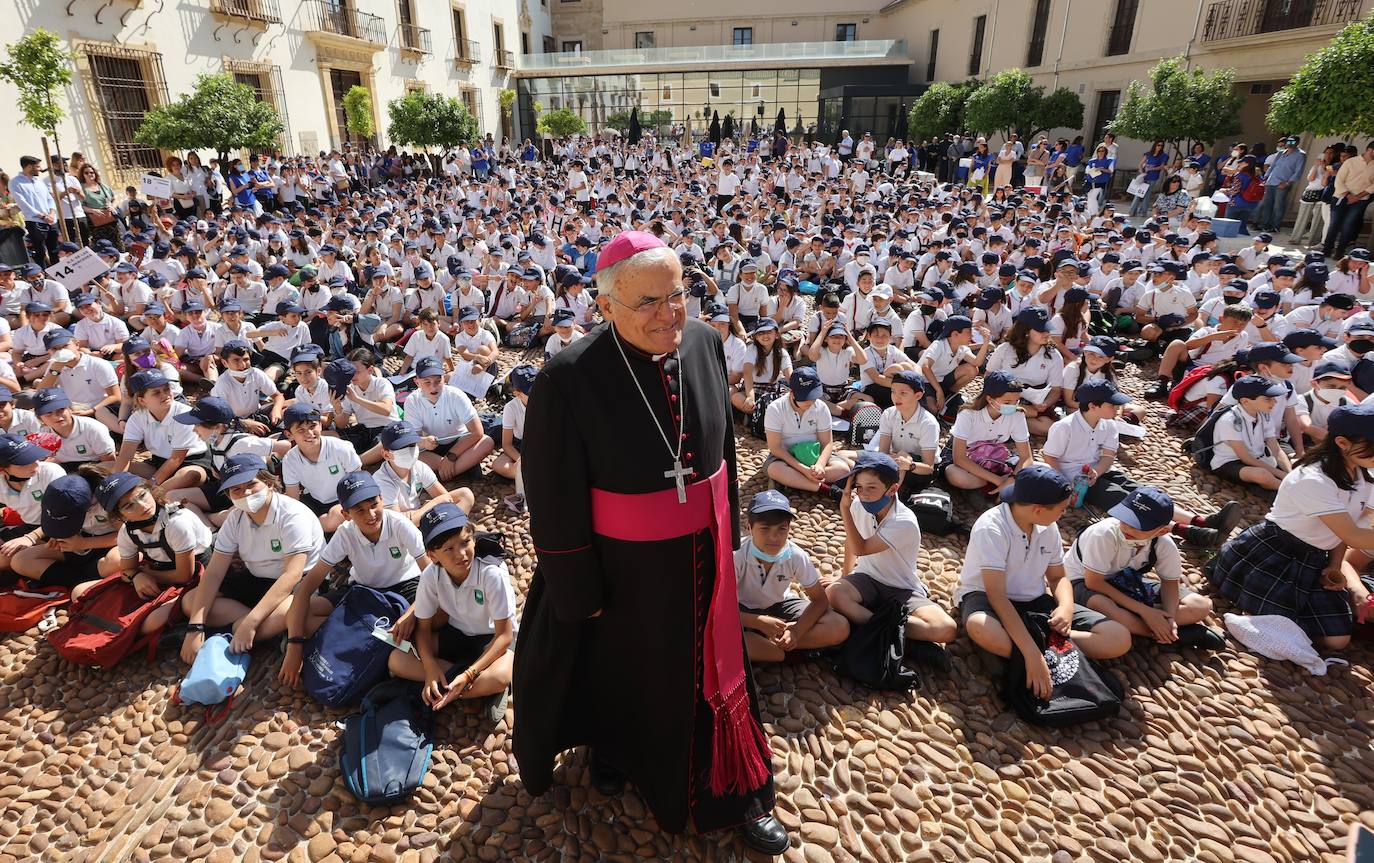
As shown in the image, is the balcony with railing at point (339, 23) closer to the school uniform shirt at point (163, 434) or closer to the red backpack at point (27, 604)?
the school uniform shirt at point (163, 434)

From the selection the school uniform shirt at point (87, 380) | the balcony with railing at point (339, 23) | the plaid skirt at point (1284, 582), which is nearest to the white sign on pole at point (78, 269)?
the school uniform shirt at point (87, 380)

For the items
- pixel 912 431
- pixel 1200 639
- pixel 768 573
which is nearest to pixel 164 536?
pixel 768 573

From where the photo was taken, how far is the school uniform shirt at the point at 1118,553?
4.26 meters

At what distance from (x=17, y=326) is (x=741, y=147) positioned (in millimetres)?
26484

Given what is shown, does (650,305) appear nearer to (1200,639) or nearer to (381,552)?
(381,552)

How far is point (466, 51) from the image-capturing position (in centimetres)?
3619

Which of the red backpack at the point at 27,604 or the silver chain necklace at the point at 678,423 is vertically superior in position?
the silver chain necklace at the point at 678,423

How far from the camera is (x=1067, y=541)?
5.45 metres

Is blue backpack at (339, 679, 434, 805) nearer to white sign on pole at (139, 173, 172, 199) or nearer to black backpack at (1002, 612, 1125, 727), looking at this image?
black backpack at (1002, 612, 1125, 727)

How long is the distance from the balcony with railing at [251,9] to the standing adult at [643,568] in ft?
Answer: 79.7

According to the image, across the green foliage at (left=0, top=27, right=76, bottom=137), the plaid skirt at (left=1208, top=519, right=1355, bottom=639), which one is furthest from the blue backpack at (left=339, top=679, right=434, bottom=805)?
the green foliage at (left=0, top=27, right=76, bottom=137)

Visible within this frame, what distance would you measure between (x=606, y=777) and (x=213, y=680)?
2.30 meters

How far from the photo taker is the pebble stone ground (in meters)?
3.25

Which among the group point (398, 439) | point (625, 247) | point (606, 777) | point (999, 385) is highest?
point (625, 247)
